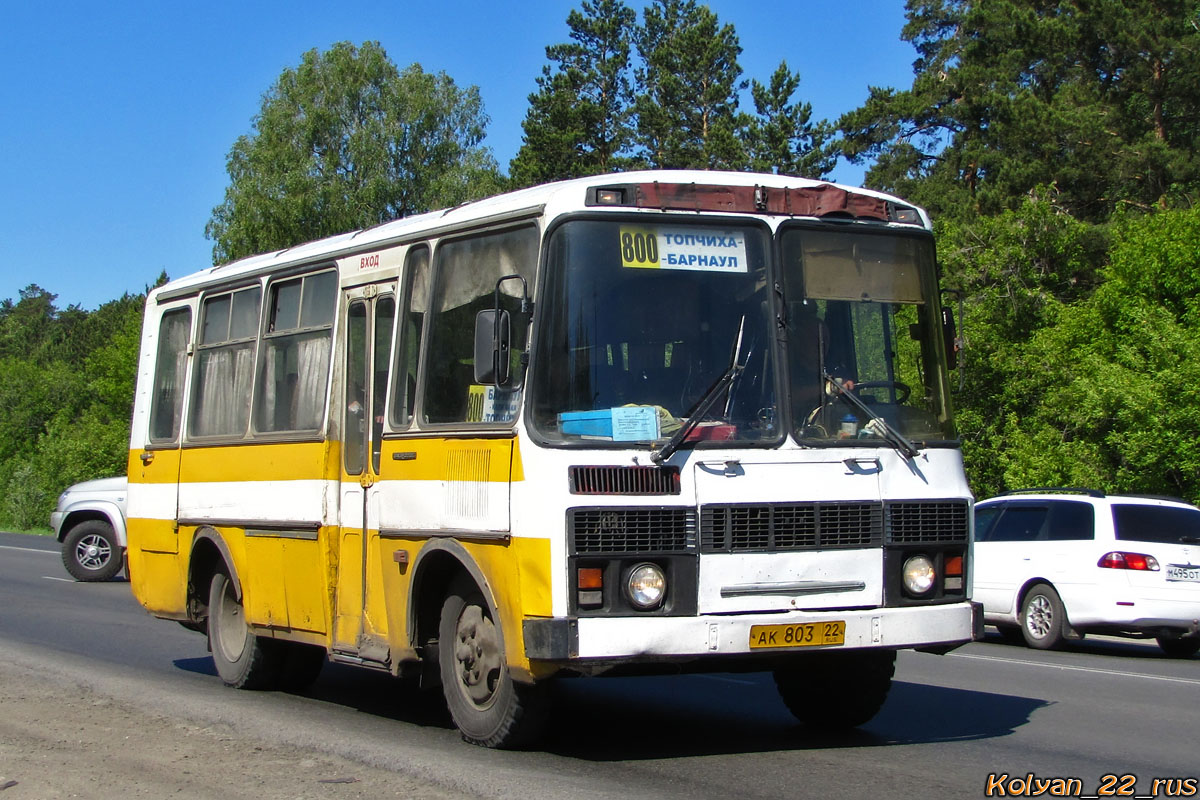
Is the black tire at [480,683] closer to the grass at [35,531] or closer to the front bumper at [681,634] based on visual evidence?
the front bumper at [681,634]

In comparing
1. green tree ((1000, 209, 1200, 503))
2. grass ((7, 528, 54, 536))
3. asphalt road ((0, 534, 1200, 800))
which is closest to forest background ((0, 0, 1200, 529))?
green tree ((1000, 209, 1200, 503))

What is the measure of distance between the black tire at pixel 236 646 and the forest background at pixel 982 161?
768 inches

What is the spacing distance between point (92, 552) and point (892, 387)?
17729 mm

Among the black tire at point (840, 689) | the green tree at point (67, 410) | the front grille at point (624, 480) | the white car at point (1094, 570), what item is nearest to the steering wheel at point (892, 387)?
the front grille at point (624, 480)

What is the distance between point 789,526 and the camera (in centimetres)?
770

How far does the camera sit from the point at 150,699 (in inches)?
411

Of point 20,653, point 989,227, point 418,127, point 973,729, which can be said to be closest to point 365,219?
point 418,127

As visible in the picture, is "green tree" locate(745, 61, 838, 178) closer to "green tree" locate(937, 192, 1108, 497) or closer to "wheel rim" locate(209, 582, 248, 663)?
"green tree" locate(937, 192, 1108, 497)

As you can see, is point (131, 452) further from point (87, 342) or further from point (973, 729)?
point (87, 342)

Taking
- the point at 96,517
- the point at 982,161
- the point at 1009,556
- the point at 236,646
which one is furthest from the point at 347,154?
the point at 236,646

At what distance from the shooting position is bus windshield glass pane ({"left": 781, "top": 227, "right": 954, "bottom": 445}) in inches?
314

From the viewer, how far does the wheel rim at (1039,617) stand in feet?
52.9

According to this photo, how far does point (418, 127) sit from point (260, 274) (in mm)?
45340

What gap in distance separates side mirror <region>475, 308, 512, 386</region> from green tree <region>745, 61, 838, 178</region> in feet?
136
